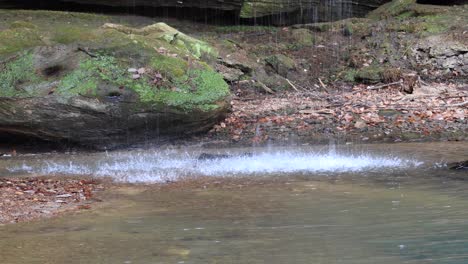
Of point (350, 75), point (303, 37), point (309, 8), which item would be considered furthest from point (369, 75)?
point (309, 8)

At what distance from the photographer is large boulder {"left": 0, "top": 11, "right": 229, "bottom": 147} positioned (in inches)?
414

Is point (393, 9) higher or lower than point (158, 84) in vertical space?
higher

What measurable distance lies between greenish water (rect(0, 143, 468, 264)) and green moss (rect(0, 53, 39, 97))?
4099mm

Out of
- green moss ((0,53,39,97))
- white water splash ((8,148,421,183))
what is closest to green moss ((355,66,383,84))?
white water splash ((8,148,421,183))

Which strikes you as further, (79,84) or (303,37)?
(303,37)

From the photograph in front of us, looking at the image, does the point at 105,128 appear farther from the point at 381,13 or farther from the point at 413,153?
the point at 381,13

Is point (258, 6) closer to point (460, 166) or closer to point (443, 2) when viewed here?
point (443, 2)

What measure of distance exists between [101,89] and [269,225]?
6106mm

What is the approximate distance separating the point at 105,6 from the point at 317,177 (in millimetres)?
11082

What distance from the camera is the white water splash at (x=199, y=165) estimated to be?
8406mm

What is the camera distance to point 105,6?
1705 cm

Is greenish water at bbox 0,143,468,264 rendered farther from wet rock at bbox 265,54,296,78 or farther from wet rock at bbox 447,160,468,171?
wet rock at bbox 265,54,296,78

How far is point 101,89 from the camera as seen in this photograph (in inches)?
421

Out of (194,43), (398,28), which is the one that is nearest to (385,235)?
(194,43)
